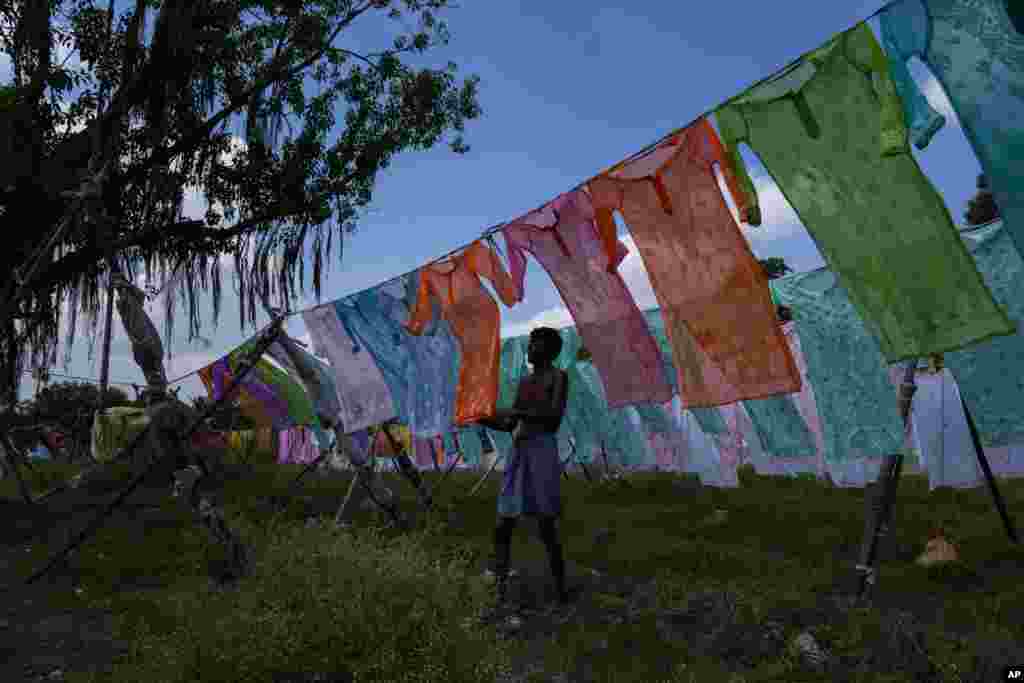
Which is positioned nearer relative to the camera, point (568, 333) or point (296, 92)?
point (568, 333)

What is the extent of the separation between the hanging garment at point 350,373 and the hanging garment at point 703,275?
118 inches

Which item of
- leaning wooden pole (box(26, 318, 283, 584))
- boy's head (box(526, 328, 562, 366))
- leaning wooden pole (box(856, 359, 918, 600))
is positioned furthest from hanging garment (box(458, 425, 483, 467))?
leaning wooden pole (box(856, 359, 918, 600))

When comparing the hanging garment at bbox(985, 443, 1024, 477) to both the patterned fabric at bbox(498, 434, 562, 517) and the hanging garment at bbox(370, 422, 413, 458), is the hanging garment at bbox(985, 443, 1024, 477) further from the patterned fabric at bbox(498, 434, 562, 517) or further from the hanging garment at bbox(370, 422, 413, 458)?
the hanging garment at bbox(370, 422, 413, 458)

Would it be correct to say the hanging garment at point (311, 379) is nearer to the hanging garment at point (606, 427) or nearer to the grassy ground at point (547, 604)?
the grassy ground at point (547, 604)

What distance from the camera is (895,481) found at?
14.5ft

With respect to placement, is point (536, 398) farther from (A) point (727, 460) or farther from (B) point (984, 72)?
(B) point (984, 72)

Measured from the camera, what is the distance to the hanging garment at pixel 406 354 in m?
6.42

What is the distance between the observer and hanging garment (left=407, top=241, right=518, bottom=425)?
18.5ft

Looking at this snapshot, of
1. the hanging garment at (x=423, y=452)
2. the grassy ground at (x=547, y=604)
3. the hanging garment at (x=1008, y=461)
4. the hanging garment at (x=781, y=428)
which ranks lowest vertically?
the grassy ground at (x=547, y=604)

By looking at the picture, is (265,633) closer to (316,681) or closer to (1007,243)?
(316,681)

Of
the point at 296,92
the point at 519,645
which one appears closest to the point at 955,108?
the point at 519,645

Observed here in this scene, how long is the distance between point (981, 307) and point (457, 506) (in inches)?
264

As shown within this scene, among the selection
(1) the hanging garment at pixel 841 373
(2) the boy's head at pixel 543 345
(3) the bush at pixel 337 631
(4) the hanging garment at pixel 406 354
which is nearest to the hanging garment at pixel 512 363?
(4) the hanging garment at pixel 406 354

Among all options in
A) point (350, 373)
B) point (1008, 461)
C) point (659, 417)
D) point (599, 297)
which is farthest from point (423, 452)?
point (1008, 461)
